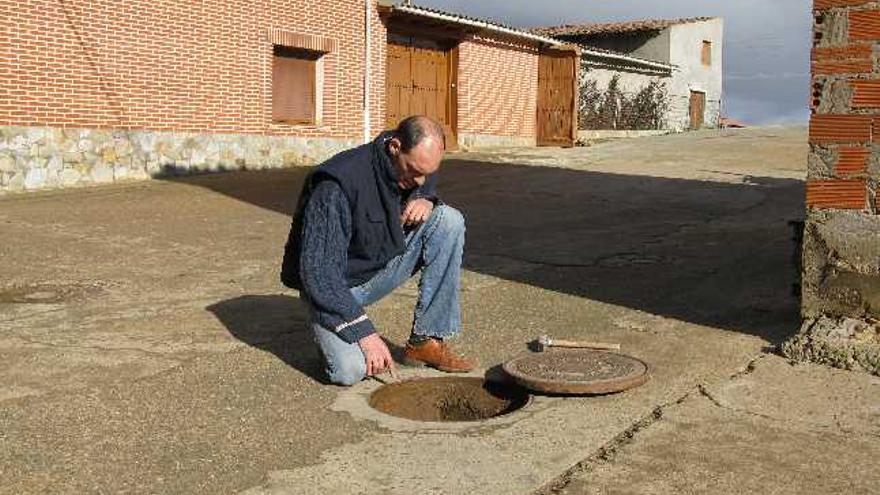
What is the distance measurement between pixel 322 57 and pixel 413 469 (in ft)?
48.9

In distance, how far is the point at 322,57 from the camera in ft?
55.9

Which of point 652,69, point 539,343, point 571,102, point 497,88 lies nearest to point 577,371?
point 539,343

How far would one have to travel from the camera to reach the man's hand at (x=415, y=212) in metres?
4.09

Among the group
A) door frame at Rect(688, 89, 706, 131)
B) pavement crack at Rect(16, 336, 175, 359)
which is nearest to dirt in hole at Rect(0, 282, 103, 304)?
pavement crack at Rect(16, 336, 175, 359)

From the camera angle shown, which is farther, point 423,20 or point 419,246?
point 423,20

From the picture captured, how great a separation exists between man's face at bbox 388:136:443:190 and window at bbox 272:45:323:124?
Result: 13.0 meters

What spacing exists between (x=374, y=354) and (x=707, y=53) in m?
36.4

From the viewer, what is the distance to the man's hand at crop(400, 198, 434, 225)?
4.09 m

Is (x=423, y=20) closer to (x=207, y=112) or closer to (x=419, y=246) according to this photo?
(x=207, y=112)

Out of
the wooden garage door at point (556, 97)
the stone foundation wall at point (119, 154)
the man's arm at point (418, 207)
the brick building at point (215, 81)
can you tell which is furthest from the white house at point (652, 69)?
the man's arm at point (418, 207)

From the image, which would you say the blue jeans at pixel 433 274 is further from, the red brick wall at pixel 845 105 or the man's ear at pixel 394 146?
the red brick wall at pixel 845 105

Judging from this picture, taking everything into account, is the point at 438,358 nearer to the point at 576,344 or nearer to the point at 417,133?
the point at 576,344

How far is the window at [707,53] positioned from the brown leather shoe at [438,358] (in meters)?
35.1

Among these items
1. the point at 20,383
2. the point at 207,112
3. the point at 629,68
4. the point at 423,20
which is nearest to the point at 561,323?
the point at 20,383
